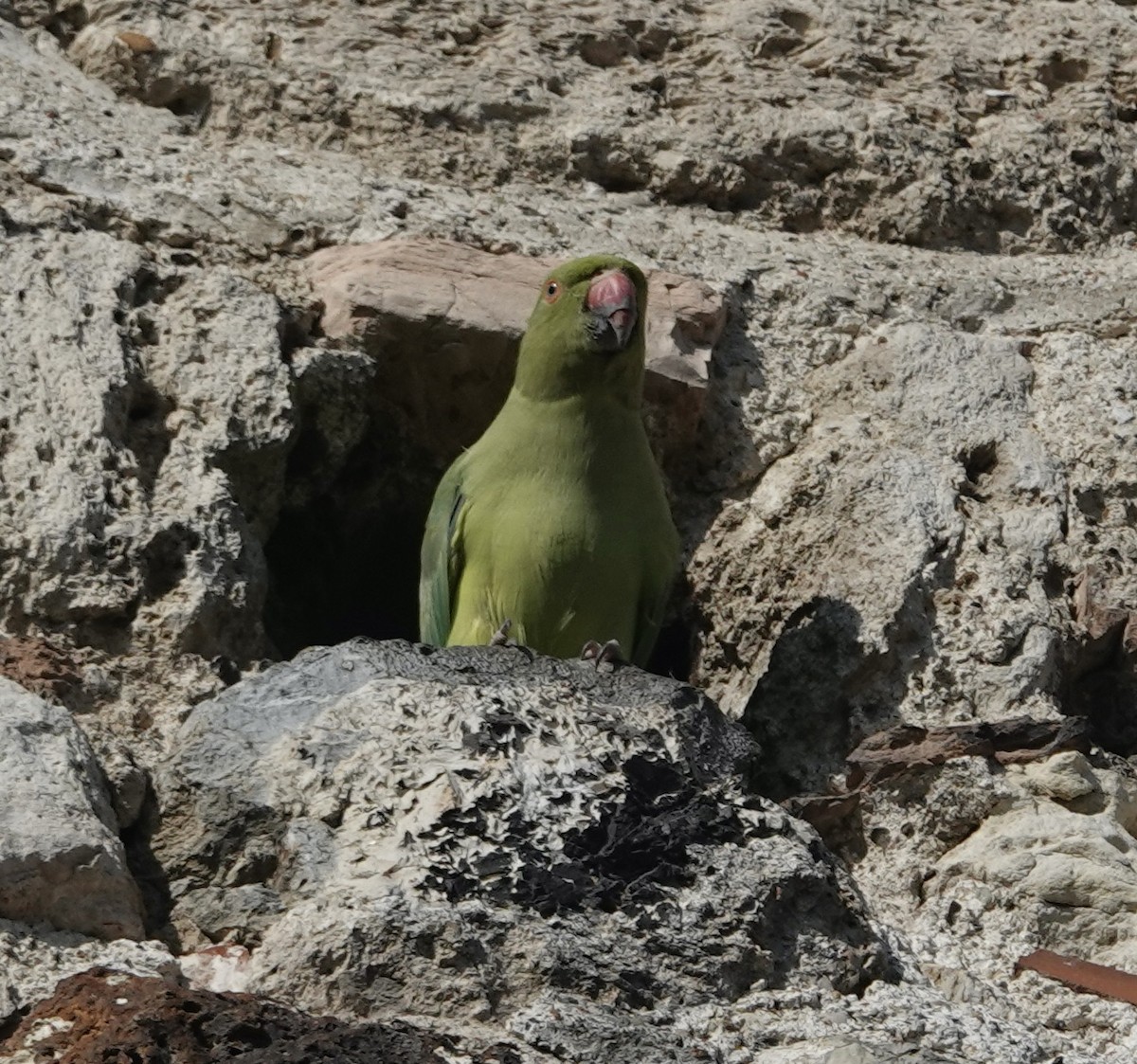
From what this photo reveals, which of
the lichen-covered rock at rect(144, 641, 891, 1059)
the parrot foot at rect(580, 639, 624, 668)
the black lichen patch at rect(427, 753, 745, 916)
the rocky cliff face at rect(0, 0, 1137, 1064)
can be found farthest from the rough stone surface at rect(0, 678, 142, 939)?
the parrot foot at rect(580, 639, 624, 668)

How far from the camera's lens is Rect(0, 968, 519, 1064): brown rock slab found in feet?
7.13

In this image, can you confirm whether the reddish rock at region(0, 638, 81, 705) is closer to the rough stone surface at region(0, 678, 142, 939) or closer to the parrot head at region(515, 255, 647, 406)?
the rough stone surface at region(0, 678, 142, 939)

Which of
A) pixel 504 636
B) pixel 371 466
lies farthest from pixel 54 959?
pixel 371 466

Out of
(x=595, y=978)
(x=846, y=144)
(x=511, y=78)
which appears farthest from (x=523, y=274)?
(x=595, y=978)

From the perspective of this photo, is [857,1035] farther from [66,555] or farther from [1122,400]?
[1122,400]

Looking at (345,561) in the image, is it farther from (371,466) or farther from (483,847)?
(483,847)

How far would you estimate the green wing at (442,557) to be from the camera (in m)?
4.20

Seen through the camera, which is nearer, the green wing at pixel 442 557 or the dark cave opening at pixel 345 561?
the green wing at pixel 442 557

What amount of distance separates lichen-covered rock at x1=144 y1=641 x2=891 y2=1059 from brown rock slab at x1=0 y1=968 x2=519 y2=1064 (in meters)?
0.13

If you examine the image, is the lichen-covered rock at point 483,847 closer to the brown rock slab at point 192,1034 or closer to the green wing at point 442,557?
the brown rock slab at point 192,1034

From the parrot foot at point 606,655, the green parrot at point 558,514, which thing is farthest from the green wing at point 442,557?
the parrot foot at point 606,655

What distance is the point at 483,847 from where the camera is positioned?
260 cm

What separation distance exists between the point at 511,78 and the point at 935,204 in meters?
1.01

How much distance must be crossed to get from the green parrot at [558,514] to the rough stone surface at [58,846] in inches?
58.4
